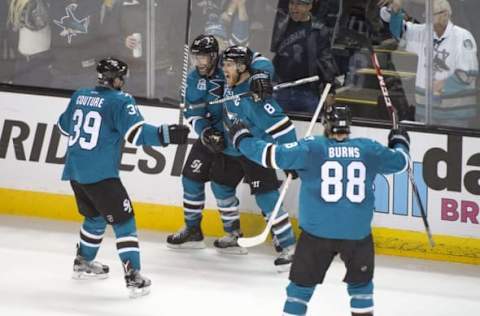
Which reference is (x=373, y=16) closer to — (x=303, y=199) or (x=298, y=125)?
(x=298, y=125)

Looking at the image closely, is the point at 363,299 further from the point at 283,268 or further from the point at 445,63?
the point at 445,63

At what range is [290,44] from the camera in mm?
7379

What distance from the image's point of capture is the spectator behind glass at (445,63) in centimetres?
713

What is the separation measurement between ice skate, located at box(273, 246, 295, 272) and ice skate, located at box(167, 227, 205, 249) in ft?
1.94

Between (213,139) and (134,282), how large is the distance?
984 mm

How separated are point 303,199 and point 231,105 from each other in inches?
60.5

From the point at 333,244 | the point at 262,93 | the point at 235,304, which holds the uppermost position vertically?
the point at 262,93

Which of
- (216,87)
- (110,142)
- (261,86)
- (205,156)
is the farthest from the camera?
(205,156)

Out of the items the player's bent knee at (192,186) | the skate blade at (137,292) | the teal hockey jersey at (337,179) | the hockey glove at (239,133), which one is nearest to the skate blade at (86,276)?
the skate blade at (137,292)

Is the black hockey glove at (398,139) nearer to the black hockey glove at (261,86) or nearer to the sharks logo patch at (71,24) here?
the black hockey glove at (261,86)

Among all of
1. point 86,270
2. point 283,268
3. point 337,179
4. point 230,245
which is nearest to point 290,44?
point 230,245

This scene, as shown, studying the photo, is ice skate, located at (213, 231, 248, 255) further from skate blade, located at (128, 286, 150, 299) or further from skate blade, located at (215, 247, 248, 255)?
skate blade, located at (128, 286, 150, 299)

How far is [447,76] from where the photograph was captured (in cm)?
719

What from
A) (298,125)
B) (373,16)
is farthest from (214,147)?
(373,16)
